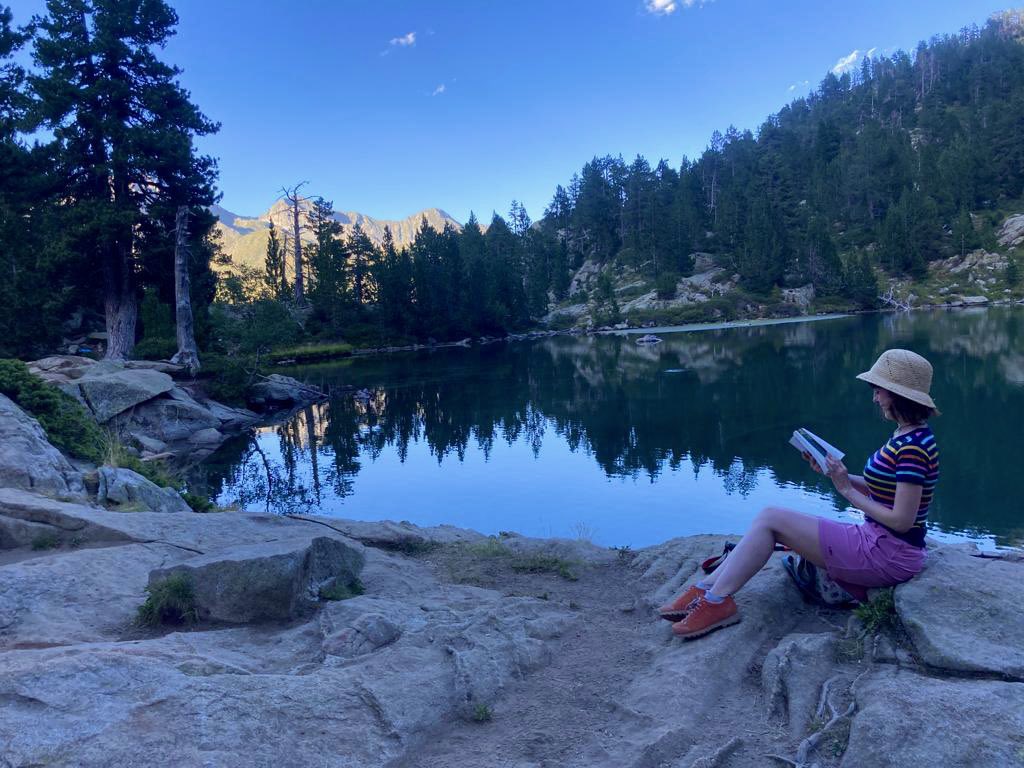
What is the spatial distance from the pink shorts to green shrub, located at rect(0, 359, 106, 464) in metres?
14.0

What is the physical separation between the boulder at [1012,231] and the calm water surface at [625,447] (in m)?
57.0

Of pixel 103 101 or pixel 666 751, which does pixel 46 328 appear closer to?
pixel 103 101

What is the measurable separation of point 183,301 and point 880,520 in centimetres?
3448

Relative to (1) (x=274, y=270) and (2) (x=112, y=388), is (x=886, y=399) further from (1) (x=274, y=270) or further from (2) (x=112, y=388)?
(1) (x=274, y=270)

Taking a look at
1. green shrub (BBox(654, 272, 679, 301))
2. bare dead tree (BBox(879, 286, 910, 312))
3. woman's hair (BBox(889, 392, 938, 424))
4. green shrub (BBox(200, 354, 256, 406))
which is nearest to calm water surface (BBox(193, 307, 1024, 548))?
green shrub (BBox(200, 354, 256, 406))

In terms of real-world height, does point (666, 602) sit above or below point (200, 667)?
below

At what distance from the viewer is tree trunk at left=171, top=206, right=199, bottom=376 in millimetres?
32594

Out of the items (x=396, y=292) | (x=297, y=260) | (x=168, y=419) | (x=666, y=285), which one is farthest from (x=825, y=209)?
(x=168, y=419)

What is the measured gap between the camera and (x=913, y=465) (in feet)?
14.1

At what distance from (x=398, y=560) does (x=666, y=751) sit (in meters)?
5.10

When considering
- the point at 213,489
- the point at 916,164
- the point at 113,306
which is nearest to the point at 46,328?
the point at 113,306

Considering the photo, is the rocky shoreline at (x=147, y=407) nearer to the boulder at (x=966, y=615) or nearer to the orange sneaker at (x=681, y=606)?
the orange sneaker at (x=681, y=606)

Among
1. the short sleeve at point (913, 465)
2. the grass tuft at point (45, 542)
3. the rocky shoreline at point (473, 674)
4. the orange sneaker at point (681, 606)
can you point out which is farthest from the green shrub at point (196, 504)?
the short sleeve at point (913, 465)

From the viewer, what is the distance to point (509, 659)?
202 inches
